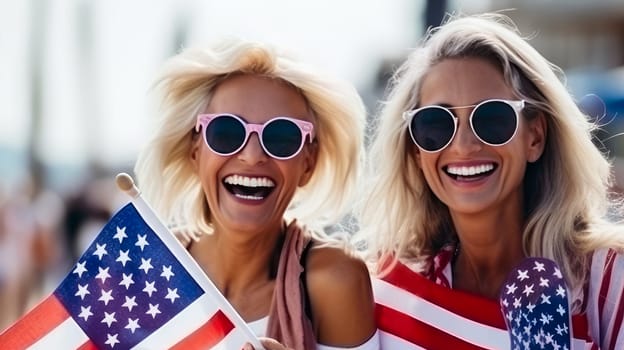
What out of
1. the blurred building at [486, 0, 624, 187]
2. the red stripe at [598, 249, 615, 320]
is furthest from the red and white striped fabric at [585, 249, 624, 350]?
the blurred building at [486, 0, 624, 187]

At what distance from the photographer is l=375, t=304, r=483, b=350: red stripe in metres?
4.50

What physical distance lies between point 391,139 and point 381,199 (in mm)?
246

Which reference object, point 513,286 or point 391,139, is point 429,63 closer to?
point 391,139

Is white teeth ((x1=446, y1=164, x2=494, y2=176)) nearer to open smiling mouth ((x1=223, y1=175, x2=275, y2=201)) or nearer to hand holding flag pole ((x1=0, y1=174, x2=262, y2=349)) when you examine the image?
open smiling mouth ((x1=223, y1=175, x2=275, y2=201))

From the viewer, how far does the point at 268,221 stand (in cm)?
442

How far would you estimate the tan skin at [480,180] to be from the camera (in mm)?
4270

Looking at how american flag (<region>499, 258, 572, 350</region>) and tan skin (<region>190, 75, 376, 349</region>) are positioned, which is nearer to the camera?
american flag (<region>499, 258, 572, 350</region>)

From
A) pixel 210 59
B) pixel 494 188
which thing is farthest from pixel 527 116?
pixel 210 59

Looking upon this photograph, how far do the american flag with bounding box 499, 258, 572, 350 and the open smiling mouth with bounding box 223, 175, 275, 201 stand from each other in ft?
2.81

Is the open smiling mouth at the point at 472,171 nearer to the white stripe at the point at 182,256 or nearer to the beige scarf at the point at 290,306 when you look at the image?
the beige scarf at the point at 290,306

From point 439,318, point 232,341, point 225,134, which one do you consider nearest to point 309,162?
point 225,134

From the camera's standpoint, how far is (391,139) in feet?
15.0

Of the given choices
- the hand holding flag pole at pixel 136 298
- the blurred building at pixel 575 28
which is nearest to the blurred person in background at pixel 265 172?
the hand holding flag pole at pixel 136 298

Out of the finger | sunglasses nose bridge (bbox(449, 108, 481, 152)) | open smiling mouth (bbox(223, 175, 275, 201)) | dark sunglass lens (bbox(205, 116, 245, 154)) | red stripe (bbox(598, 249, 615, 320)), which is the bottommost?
red stripe (bbox(598, 249, 615, 320))
